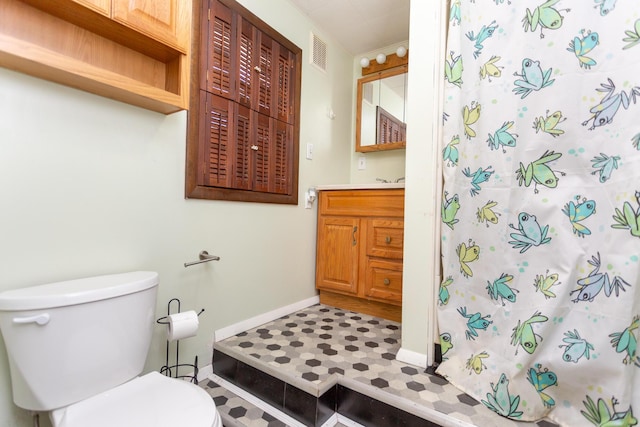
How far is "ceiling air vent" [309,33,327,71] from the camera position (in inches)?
91.4

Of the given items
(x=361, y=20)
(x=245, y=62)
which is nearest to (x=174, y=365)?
(x=245, y=62)

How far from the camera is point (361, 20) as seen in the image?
2291 millimetres

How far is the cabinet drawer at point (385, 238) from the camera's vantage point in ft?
6.54

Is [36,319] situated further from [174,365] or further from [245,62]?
[245,62]

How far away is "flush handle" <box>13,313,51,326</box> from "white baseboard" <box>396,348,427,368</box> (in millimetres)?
1416

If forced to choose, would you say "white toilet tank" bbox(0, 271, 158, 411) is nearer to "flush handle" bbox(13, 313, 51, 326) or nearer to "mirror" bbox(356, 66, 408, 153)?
"flush handle" bbox(13, 313, 51, 326)

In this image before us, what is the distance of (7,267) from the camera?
0.99m

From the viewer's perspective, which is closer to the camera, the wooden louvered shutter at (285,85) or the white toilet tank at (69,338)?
the white toilet tank at (69,338)

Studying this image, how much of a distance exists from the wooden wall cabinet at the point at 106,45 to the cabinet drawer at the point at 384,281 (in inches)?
59.3

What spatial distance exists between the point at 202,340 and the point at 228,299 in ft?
0.80

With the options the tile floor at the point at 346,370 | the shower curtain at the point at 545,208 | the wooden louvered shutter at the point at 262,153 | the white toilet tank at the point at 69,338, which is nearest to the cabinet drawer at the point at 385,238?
the tile floor at the point at 346,370

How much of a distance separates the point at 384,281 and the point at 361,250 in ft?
0.87

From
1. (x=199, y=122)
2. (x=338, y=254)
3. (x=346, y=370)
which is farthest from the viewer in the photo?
(x=338, y=254)

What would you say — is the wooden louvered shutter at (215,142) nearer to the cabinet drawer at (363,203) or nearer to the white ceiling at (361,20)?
the cabinet drawer at (363,203)
